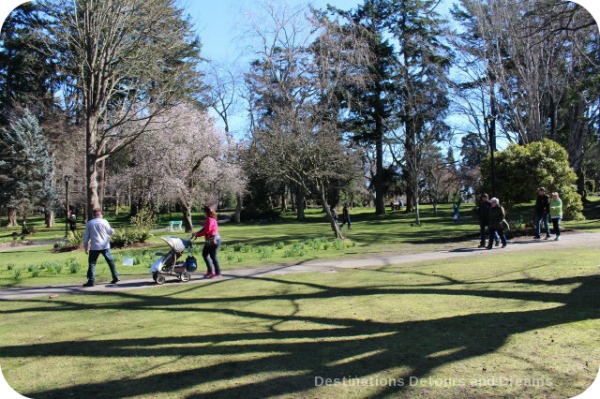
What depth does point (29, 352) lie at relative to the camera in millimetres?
5418

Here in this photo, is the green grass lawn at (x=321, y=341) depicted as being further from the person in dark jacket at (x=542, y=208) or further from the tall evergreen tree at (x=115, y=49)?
the tall evergreen tree at (x=115, y=49)

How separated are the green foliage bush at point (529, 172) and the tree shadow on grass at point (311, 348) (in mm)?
15510

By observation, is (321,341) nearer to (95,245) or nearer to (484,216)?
(95,245)

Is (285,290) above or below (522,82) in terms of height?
below

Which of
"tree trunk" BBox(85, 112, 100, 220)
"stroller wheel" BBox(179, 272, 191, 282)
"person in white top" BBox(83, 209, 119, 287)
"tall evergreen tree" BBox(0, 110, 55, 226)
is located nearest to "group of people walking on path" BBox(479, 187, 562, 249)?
"stroller wheel" BBox(179, 272, 191, 282)

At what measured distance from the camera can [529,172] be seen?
21562 mm

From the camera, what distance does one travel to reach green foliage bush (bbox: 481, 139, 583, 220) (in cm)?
2144

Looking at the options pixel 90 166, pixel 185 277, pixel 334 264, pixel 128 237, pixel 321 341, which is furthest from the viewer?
pixel 90 166

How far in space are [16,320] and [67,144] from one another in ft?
137

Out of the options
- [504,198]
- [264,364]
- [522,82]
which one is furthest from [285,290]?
[522,82]

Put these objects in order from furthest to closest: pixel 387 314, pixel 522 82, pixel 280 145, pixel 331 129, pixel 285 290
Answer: pixel 522 82
pixel 331 129
pixel 280 145
pixel 285 290
pixel 387 314

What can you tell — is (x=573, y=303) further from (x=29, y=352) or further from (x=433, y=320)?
(x=29, y=352)

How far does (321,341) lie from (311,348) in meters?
0.28

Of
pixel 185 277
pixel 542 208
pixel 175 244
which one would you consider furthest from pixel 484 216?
pixel 175 244
